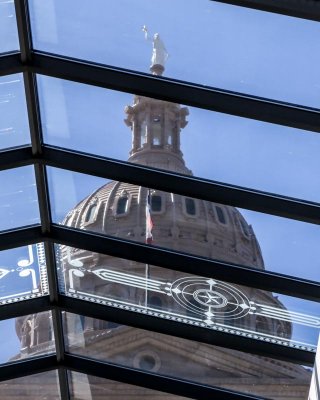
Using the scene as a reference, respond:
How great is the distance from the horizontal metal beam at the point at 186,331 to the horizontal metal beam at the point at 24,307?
0.21 metres

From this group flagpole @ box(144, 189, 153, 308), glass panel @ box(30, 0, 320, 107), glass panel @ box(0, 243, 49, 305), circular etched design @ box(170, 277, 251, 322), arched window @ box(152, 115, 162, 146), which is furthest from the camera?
arched window @ box(152, 115, 162, 146)

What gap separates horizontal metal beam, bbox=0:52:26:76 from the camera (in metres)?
11.0

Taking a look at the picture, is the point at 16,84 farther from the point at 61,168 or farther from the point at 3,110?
the point at 61,168

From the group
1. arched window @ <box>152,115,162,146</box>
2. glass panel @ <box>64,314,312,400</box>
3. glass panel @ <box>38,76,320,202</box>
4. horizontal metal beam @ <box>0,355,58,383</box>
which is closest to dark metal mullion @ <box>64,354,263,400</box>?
glass panel @ <box>64,314,312,400</box>

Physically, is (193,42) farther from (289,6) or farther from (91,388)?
(91,388)

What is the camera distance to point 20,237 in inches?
530

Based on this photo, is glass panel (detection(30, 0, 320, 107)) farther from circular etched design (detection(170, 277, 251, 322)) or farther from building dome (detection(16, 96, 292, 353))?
circular etched design (detection(170, 277, 251, 322))

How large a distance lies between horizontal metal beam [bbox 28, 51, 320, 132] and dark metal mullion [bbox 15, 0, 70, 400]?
31 centimetres

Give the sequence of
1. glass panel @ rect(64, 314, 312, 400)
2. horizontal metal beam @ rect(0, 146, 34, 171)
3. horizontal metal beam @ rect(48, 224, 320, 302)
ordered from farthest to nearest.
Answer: glass panel @ rect(64, 314, 312, 400)
horizontal metal beam @ rect(48, 224, 320, 302)
horizontal metal beam @ rect(0, 146, 34, 171)

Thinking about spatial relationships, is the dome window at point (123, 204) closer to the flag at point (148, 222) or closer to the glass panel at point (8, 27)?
the flag at point (148, 222)

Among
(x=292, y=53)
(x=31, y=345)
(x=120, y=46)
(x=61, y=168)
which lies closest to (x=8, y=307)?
(x=31, y=345)

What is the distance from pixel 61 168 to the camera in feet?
41.4

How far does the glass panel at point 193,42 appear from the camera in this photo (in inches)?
401

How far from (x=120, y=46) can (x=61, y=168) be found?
229 centimetres
